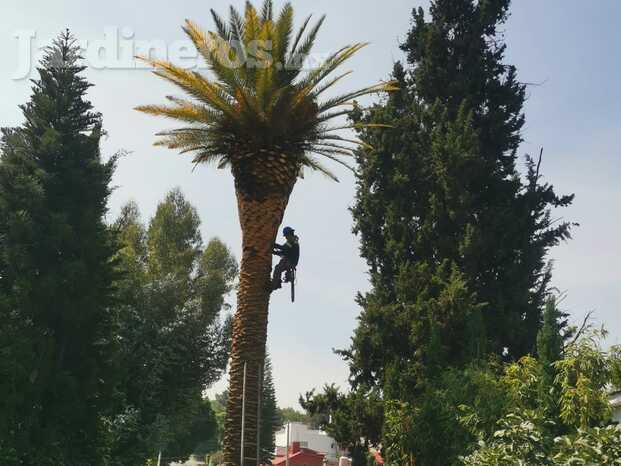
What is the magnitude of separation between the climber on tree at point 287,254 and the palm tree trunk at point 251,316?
0.71 ft

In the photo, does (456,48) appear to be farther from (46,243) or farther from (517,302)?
(46,243)

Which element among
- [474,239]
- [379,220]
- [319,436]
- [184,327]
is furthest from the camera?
[319,436]

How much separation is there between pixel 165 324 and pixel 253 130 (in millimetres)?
19325

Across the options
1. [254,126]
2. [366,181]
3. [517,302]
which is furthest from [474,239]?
[254,126]

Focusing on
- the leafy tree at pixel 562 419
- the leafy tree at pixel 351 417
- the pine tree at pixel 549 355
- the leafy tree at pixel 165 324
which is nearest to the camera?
the leafy tree at pixel 562 419

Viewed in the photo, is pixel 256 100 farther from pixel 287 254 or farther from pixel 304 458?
pixel 304 458

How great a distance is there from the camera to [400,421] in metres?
20.6

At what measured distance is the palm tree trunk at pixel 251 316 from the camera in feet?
44.2

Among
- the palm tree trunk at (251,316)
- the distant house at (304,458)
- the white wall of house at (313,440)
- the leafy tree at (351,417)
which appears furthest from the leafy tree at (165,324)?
the white wall of house at (313,440)

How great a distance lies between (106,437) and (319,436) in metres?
76.5

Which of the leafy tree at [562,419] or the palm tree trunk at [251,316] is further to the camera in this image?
the palm tree trunk at [251,316]

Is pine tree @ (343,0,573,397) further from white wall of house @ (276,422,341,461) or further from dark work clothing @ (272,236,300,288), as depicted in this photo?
white wall of house @ (276,422,341,461)

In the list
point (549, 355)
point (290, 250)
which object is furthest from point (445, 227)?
point (290, 250)

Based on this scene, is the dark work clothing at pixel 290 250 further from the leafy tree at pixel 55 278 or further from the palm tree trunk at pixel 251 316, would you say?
the leafy tree at pixel 55 278
